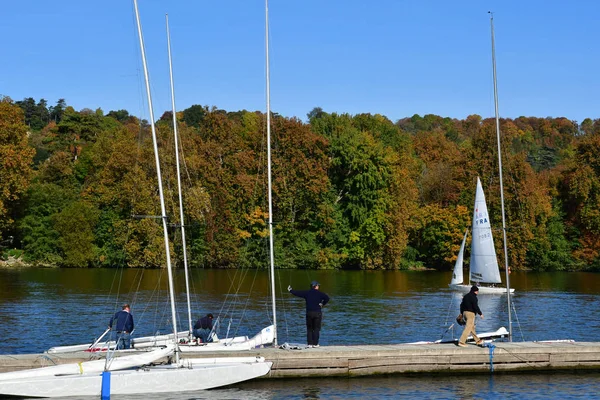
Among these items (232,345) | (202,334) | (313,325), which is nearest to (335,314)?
(202,334)

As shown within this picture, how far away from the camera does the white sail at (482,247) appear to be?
5938cm

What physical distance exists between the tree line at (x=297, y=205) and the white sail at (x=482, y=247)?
2739 centimetres

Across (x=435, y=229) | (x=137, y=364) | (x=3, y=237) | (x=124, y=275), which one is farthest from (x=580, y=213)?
(x=137, y=364)

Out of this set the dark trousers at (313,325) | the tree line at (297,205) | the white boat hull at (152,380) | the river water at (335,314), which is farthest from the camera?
the tree line at (297,205)

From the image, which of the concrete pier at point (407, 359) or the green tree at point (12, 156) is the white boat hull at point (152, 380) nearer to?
the concrete pier at point (407, 359)

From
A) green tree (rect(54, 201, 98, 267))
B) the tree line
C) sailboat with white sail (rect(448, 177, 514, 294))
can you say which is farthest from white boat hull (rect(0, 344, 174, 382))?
green tree (rect(54, 201, 98, 267))

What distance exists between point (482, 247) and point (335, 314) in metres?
17.8

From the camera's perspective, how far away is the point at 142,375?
2389cm

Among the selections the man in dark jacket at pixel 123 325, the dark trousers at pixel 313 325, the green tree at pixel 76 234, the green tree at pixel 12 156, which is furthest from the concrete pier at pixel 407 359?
the green tree at pixel 76 234

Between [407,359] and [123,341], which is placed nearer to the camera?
[407,359]

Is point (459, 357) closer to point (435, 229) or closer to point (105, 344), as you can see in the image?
point (105, 344)

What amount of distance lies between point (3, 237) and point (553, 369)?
8188cm

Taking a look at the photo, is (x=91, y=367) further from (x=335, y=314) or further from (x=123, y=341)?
(x=335, y=314)

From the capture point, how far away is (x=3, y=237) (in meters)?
98.7
